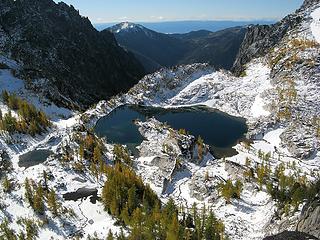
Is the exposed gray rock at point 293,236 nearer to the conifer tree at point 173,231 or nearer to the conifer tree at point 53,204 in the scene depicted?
the conifer tree at point 173,231

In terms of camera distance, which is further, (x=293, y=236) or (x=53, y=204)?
(x=53, y=204)

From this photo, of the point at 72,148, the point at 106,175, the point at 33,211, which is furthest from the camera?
the point at 72,148

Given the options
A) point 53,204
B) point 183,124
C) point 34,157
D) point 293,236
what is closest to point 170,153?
point 183,124

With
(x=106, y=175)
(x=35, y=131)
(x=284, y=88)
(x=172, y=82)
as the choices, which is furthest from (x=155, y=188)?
(x=172, y=82)

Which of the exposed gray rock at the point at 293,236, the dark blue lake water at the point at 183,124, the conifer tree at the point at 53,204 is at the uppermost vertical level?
the exposed gray rock at the point at 293,236

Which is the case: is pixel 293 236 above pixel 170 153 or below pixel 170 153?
above

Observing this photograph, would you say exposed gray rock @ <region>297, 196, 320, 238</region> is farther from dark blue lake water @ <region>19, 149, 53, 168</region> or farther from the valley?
dark blue lake water @ <region>19, 149, 53, 168</region>

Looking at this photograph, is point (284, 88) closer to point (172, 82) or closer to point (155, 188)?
point (172, 82)

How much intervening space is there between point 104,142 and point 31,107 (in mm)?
31589

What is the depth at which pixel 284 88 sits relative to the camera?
15800cm

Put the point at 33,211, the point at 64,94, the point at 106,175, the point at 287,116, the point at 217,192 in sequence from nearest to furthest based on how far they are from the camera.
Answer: the point at 33,211 < the point at 217,192 < the point at 106,175 < the point at 287,116 < the point at 64,94

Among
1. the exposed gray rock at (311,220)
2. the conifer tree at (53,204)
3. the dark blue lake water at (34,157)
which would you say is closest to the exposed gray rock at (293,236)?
the exposed gray rock at (311,220)

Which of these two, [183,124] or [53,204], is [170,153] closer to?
[183,124]

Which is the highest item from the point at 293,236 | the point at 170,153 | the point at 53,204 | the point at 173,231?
the point at 293,236
